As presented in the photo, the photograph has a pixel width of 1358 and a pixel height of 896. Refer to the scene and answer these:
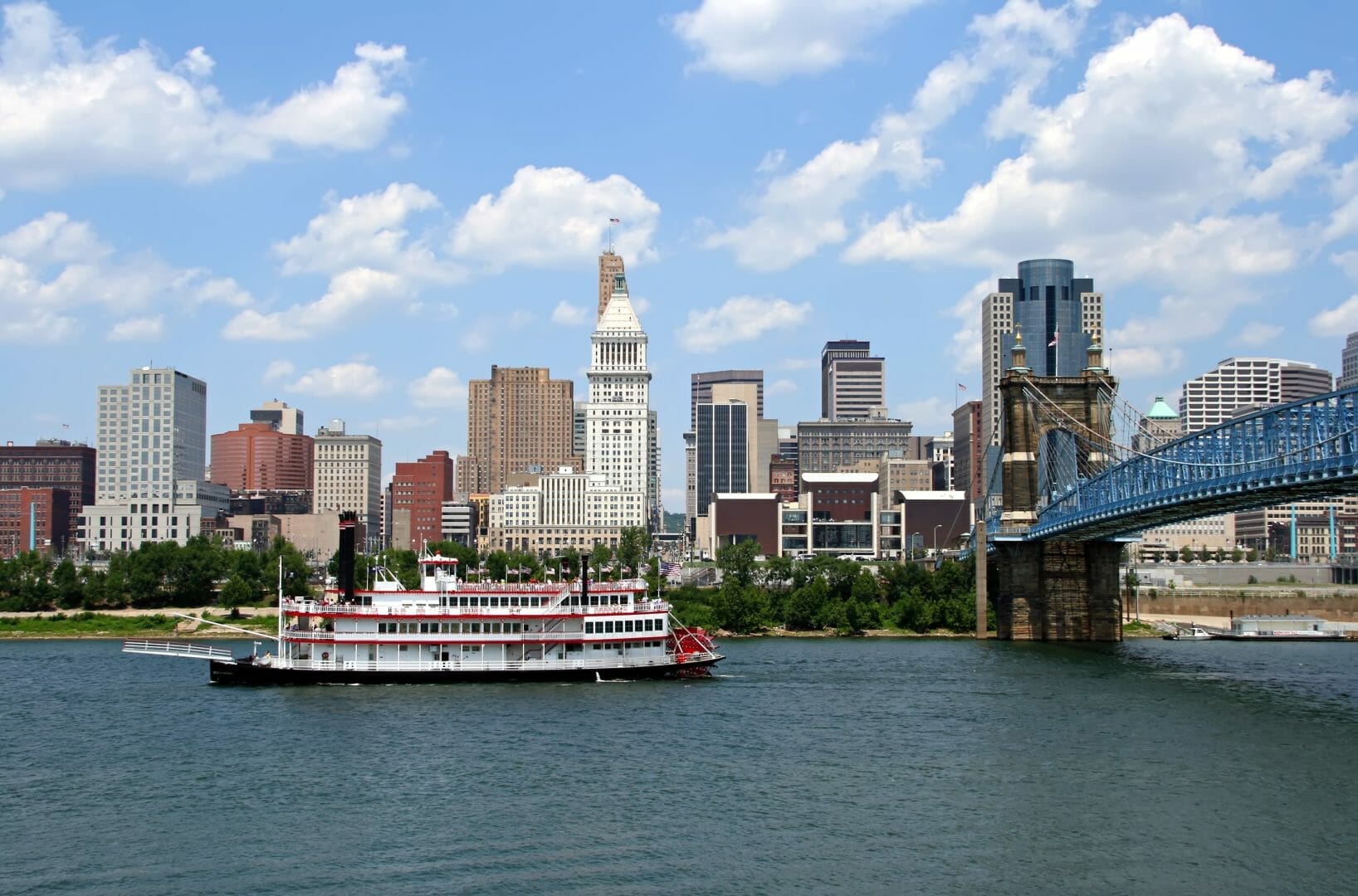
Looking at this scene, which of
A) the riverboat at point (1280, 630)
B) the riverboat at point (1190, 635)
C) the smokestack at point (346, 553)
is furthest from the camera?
the riverboat at point (1280, 630)

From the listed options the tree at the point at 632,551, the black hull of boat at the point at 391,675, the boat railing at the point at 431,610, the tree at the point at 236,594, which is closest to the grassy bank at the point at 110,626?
the tree at the point at 236,594

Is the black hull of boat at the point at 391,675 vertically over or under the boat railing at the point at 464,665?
under

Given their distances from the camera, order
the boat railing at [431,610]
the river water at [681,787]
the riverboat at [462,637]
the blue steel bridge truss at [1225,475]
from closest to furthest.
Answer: the river water at [681,787] < the blue steel bridge truss at [1225,475] < the riverboat at [462,637] < the boat railing at [431,610]

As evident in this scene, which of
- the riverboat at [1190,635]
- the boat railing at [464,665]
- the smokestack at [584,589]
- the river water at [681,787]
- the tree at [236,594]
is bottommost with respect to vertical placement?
the riverboat at [1190,635]

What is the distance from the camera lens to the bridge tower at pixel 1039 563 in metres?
119

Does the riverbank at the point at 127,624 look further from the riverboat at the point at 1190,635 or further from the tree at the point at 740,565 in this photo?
the riverboat at the point at 1190,635

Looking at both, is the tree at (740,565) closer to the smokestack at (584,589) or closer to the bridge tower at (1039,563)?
the bridge tower at (1039,563)

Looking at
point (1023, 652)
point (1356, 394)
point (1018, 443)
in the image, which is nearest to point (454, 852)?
point (1356, 394)

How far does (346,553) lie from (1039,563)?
62.6 m

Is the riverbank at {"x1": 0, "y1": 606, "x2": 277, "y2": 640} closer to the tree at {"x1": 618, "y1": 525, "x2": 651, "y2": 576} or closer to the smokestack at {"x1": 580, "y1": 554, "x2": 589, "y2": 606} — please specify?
the tree at {"x1": 618, "y1": 525, "x2": 651, "y2": 576}

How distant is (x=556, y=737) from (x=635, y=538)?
116 meters

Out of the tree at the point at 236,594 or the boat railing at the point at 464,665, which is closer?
the boat railing at the point at 464,665

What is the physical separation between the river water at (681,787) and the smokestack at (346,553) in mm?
6560

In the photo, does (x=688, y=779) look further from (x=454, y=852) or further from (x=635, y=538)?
(x=635, y=538)
